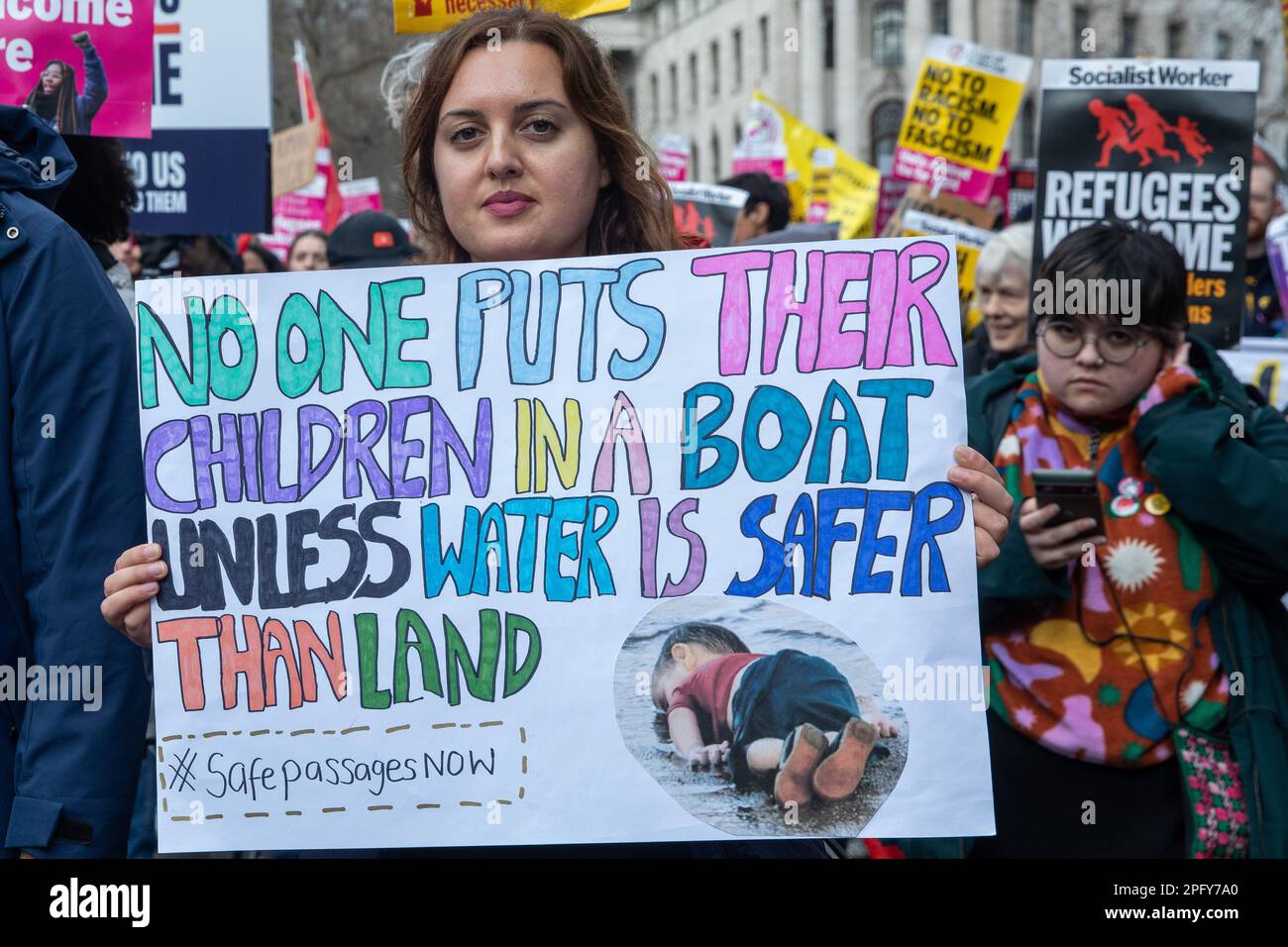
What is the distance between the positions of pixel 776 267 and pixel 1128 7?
5244 cm

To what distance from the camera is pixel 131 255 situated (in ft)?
18.8

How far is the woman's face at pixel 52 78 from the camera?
3934 mm

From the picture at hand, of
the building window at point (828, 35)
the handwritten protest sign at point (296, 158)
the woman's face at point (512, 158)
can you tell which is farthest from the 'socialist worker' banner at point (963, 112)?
the building window at point (828, 35)

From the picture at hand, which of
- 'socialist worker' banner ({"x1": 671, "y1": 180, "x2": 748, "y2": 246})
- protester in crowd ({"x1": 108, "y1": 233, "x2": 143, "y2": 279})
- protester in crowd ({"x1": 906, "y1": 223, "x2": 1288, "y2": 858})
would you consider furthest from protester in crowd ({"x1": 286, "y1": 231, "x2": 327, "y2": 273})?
protester in crowd ({"x1": 906, "y1": 223, "x2": 1288, "y2": 858})

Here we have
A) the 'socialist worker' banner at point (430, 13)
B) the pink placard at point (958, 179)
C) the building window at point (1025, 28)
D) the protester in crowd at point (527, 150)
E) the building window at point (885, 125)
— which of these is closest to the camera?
the protester in crowd at point (527, 150)

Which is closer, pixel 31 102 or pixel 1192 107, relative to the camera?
pixel 31 102

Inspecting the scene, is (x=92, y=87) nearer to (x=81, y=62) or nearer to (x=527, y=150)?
(x=81, y=62)

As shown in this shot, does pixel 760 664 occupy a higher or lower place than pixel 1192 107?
lower

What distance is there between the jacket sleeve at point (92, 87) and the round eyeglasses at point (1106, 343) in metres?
2.34

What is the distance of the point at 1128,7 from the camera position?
166 ft

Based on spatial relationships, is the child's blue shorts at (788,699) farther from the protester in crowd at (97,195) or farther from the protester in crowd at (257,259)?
the protester in crowd at (257,259)

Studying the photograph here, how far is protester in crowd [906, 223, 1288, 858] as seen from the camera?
10.9 ft

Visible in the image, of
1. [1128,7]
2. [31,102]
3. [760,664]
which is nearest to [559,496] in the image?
[760,664]
